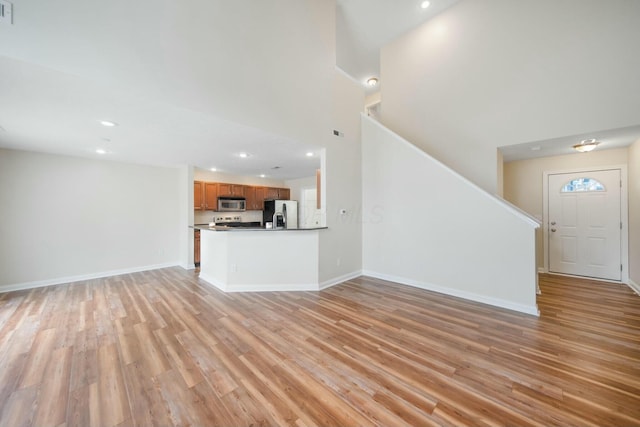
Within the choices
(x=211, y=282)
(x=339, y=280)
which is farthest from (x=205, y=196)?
(x=339, y=280)

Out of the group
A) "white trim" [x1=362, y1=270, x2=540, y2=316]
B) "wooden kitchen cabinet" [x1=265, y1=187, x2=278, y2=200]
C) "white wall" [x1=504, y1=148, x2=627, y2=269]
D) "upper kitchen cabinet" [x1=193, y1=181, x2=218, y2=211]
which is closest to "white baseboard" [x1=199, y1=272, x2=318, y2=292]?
"white trim" [x1=362, y1=270, x2=540, y2=316]

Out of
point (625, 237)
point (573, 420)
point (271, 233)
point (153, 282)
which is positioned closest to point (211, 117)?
point (271, 233)

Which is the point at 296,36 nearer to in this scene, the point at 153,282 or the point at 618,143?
the point at 153,282

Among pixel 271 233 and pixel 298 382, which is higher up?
pixel 271 233

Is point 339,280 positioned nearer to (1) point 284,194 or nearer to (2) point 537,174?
(1) point 284,194

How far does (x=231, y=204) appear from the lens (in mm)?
6277

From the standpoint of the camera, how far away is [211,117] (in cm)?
261

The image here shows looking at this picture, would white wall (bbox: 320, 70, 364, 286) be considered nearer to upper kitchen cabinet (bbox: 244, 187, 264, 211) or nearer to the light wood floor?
the light wood floor

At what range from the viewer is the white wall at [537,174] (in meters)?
4.12

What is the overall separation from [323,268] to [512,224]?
2.73 m

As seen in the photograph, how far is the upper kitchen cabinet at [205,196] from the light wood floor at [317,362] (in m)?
2.87

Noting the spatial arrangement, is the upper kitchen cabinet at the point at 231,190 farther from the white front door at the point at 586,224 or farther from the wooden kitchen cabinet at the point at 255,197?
the white front door at the point at 586,224

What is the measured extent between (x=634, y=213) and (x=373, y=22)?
5864mm

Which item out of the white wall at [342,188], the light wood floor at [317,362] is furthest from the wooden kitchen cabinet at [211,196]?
the white wall at [342,188]
